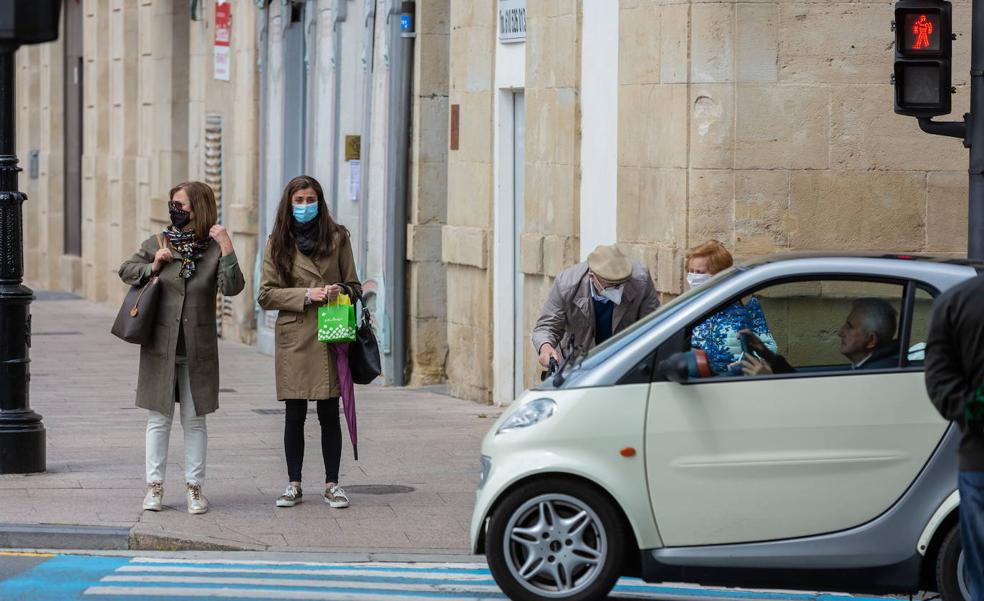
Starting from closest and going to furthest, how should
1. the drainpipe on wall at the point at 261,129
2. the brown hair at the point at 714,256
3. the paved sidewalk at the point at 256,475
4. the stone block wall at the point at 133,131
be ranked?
1. the paved sidewalk at the point at 256,475
2. the brown hair at the point at 714,256
3. the drainpipe on wall at the point at 261,129
4. the stone block wall at the point at 133,131

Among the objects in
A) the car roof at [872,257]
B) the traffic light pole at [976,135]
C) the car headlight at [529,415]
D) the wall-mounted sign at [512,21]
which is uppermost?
the wall-mounted sign at [512,21]

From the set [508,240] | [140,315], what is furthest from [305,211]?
[508,240]

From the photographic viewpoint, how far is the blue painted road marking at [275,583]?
8.05 m

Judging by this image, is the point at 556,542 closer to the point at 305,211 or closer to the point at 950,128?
the point at 305,211

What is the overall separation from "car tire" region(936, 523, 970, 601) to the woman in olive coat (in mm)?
4040

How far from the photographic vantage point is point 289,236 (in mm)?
10047

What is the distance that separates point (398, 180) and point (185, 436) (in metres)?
7.50

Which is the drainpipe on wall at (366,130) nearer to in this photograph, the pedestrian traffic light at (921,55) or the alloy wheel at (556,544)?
the pedestrian traffic light at (921,55)

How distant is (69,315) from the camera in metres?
28.0

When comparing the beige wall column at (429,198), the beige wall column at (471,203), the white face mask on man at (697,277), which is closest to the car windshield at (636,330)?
the white face mask on man at (697,277)

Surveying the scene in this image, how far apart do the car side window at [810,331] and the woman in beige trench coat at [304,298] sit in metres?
2.98

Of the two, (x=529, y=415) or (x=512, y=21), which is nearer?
(x=529, y=415)

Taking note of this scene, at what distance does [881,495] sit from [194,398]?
396cm

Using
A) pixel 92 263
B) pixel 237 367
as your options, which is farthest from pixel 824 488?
pixel 92 263
